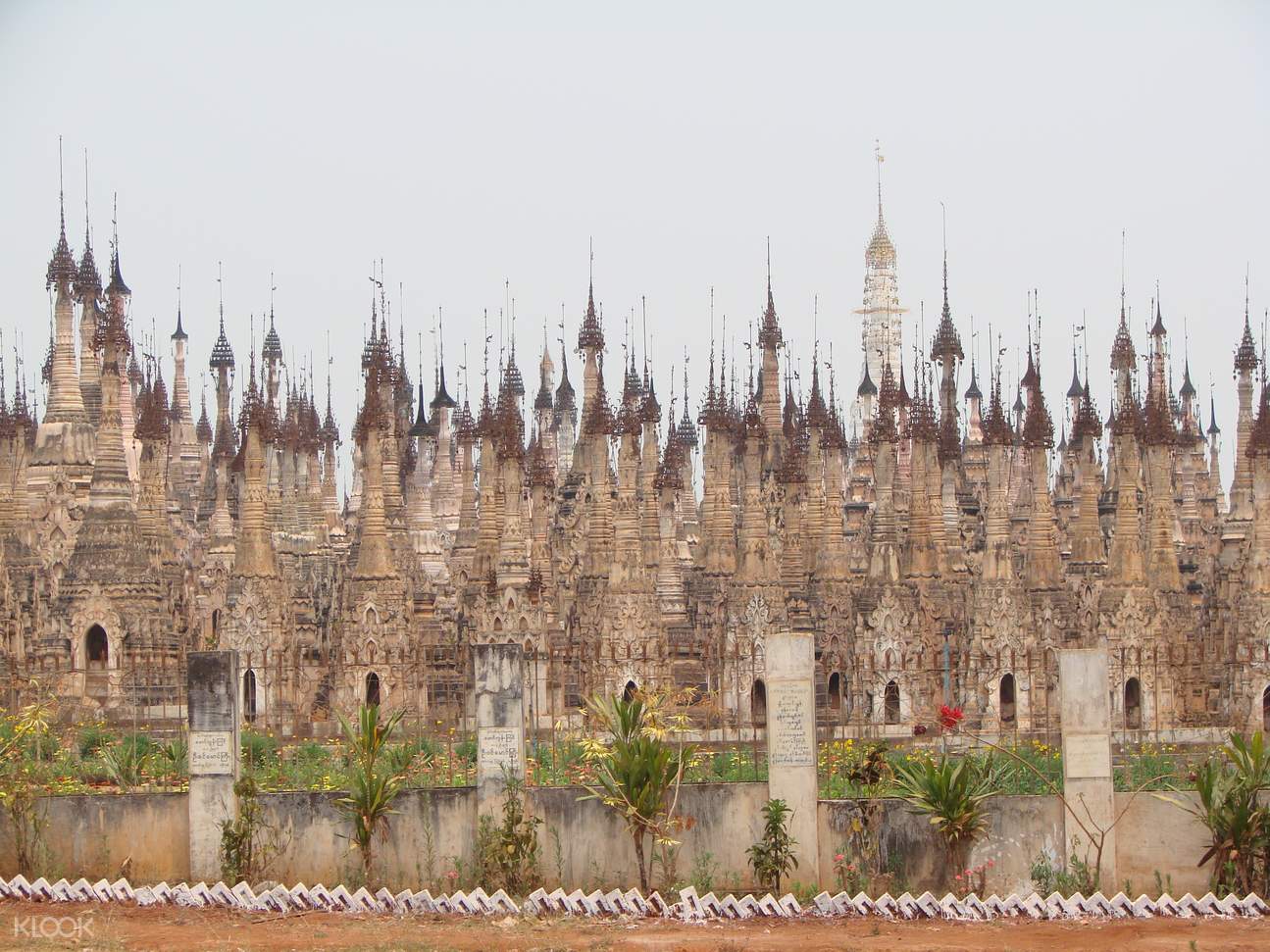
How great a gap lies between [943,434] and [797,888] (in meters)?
31.8

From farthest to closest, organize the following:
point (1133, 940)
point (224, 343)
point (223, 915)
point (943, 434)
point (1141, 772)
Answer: point (224, 343)
point (943, 434)
point (1141, 772)
point (223, 915)
point (1133, 940)

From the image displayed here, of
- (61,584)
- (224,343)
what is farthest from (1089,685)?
(224,343)

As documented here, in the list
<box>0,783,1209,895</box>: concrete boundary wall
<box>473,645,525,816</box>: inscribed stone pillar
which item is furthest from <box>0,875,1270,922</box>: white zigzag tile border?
<box>473,645,525,816</box>: inscribed stone pillar

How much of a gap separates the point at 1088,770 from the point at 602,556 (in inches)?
931

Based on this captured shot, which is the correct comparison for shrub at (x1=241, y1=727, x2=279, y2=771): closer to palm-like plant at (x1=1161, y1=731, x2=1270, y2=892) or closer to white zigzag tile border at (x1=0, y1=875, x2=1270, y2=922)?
white zigzag tile border at (x1=0, y1=875, x2=1270, y2=922)

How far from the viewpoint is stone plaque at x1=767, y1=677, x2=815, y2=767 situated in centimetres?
2441

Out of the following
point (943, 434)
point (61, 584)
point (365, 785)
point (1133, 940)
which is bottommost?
point (1133, 940)

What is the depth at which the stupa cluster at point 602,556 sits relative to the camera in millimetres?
43219

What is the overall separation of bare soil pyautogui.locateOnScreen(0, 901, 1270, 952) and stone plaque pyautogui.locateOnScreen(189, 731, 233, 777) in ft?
6.12

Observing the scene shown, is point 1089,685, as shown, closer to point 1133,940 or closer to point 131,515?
point 1133,940

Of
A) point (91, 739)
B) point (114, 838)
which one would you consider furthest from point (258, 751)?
point (114, 838)

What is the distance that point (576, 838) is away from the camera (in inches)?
976

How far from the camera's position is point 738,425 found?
57125 mm

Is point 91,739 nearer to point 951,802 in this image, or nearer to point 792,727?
point 792,727
